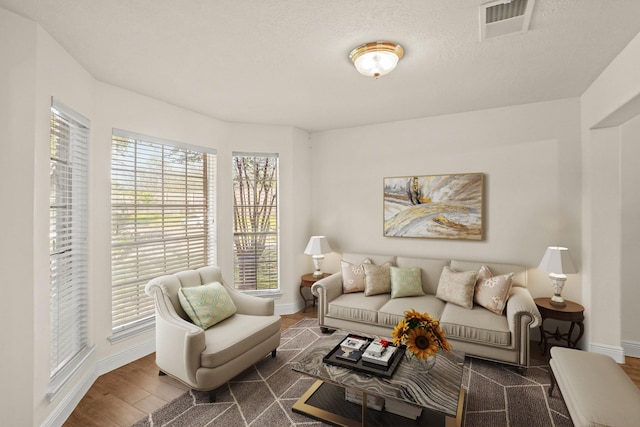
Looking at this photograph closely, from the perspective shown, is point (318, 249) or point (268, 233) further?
point (268, 233)

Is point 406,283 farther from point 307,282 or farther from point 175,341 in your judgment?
point 175,341

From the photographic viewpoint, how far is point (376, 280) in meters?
3.77

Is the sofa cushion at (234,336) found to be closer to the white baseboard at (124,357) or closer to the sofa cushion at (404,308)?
the white baseboard at (124,357)

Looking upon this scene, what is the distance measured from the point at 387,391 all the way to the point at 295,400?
2.87ft

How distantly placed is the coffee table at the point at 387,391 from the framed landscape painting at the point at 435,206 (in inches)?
71.1

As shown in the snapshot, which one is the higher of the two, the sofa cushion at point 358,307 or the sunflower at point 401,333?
the sunflower at point 401,333

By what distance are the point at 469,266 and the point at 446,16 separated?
2.65 m

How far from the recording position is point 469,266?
361cm

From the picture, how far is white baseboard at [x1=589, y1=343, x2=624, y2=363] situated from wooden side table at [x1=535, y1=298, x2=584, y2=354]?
15 centimetres

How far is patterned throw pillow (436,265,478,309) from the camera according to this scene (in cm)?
326

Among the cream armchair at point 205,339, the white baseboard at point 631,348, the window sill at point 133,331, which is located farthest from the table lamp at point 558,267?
the window sill at point 133,331

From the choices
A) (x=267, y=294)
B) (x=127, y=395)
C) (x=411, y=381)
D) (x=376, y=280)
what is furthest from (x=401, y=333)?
(x=267, y=294)

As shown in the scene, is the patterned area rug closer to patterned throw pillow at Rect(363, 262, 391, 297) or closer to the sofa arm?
the sofa arm

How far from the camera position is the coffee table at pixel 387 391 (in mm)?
1898
